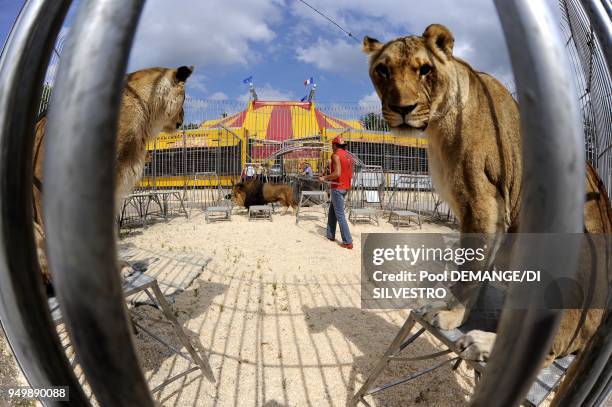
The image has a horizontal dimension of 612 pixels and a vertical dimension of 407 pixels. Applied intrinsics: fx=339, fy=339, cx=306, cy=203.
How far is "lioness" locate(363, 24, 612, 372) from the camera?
1.98 m

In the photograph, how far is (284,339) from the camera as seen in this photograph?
325cm

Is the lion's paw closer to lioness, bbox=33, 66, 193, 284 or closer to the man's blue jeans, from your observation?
lioness, bbox=33, 66, 193, 284

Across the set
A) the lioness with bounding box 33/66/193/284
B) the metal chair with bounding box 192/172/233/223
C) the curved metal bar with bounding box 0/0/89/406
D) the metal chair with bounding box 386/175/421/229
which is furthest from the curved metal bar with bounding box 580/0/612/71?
the metal chair with bounding box 192/172/233/223

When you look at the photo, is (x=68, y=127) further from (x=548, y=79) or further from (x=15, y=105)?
(x=548, y=79)

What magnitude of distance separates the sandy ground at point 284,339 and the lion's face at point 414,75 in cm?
196

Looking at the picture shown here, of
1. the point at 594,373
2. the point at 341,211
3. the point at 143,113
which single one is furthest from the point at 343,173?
the point at 594,373

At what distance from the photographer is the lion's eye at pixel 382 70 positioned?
6.78 ft

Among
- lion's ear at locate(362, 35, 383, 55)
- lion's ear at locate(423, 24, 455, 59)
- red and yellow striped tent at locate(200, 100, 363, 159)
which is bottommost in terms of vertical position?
lion's ear at locate(423, 24, 455, 59)

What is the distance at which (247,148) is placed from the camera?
1736cm

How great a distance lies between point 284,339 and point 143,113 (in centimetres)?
248

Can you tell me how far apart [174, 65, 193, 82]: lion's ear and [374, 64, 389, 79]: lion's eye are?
214 cm

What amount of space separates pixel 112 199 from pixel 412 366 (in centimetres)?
303

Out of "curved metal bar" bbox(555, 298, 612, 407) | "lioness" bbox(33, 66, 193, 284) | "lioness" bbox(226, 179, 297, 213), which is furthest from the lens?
"lioness" bbox(226, 179, 297, 213)

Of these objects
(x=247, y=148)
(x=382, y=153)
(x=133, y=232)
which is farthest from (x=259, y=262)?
(x=247, y=148)
